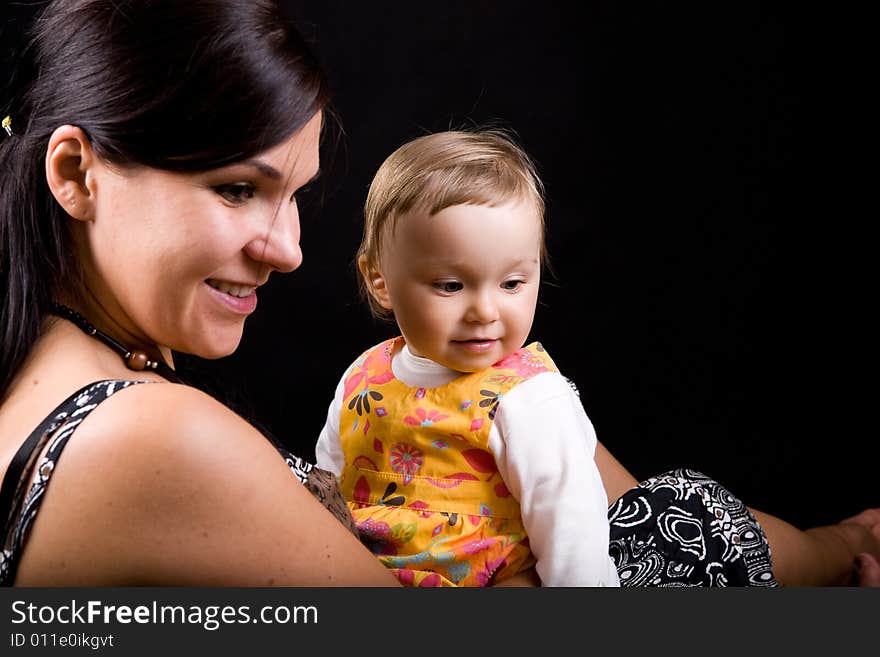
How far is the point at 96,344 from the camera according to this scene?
1.52 m

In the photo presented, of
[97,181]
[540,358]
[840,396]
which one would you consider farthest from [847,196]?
[97,181]

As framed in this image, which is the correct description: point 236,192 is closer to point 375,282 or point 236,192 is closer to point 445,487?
point 375,282

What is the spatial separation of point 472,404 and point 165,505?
64 centimetres

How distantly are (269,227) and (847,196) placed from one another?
1896mm

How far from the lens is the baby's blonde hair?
69.9 inches

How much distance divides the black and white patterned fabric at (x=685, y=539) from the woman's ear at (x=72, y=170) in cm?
107

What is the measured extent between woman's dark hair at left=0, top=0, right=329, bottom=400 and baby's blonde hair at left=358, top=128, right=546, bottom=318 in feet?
0.96

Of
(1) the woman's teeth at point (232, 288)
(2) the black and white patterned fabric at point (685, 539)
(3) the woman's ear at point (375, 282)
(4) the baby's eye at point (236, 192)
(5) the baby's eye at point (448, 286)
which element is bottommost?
(2) the black and white patterned fabric at point (685, 539)

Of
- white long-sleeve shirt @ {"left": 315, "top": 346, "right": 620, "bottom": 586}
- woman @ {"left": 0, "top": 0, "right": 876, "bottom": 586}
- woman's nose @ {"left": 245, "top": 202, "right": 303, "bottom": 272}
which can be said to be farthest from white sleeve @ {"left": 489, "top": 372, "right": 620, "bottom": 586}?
woman's nose @ {"left": 245, "top": 202, "right": 303, "bottom": 272}

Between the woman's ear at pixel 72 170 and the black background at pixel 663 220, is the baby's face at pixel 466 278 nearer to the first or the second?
the woman's ear at pixel 72 170

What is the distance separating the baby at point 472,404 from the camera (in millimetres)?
1723

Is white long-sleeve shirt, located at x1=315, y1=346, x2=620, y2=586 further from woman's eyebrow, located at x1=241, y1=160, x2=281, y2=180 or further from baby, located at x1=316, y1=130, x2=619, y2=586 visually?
woman's eyebrow, located at x1=241, y1=160, x2=281, y2=180

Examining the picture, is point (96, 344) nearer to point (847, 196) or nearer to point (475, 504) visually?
point (475, 504)

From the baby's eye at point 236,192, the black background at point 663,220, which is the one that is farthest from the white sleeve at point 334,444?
the black background at point 663,220
